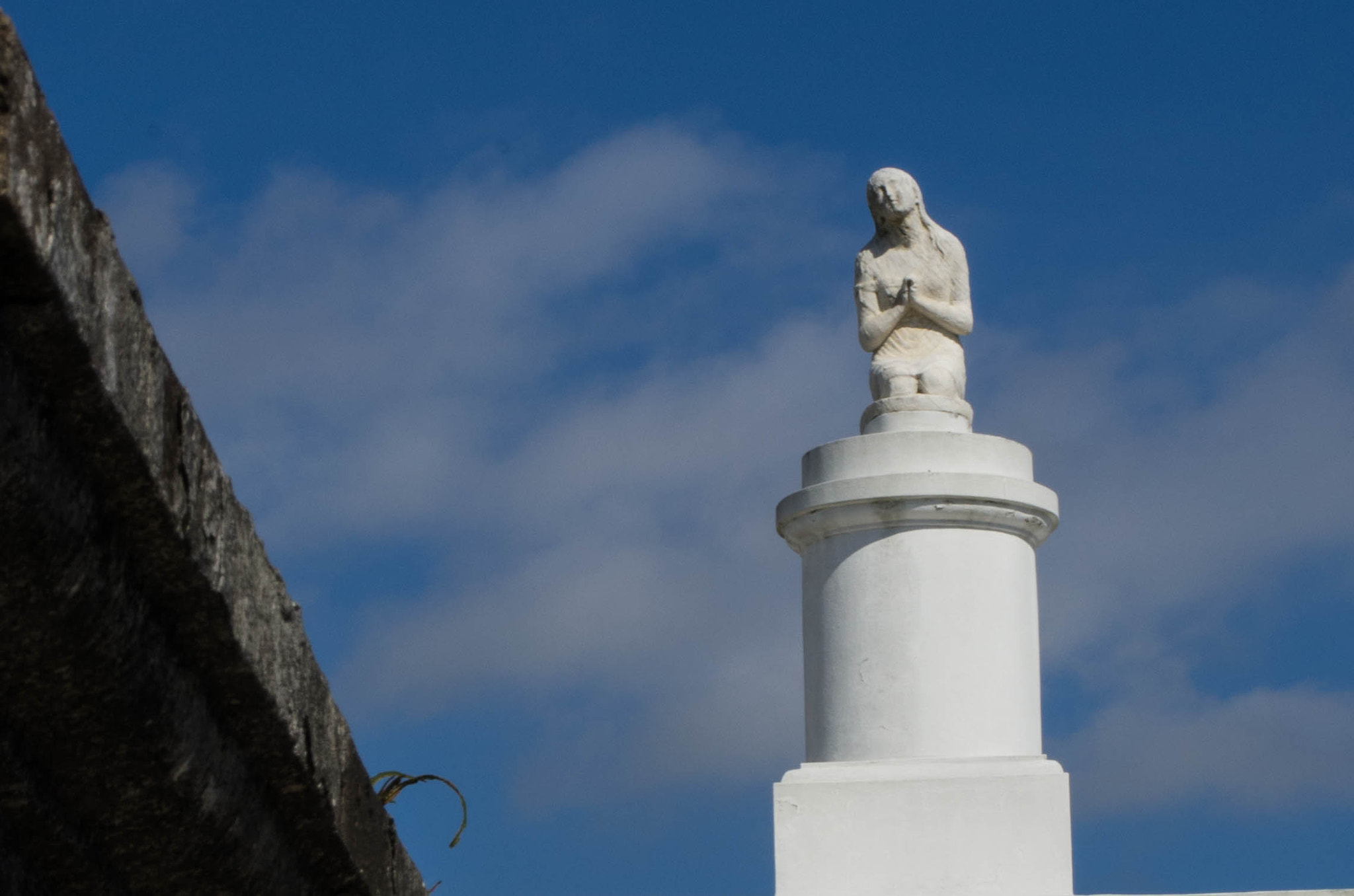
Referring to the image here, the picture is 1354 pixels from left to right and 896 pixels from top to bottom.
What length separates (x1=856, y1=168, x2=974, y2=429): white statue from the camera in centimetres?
1012

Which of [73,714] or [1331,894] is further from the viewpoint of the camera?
[1331,894]

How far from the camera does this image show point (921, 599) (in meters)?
9.41

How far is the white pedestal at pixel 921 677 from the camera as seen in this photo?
29.6 ft

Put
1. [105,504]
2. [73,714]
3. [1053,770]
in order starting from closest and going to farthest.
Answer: [105,504] → [73,714] → [1053,770]

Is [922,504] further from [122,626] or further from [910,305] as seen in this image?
[122,626]

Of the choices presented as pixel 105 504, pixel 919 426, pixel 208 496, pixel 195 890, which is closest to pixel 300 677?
pixel 195 890

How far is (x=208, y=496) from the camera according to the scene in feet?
10.9

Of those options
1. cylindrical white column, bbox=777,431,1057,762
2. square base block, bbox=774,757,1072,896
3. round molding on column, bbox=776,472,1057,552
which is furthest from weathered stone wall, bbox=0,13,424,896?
round molding on column, bbox=776,472,1057,552

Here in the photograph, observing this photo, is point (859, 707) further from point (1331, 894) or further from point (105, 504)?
A: point (105, 504)

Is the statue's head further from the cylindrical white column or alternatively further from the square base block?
the square base block

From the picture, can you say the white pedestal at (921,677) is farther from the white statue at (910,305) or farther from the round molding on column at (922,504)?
the white statue at (910,305)

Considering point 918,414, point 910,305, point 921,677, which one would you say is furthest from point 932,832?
point 910,305

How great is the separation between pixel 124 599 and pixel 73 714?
0.26m

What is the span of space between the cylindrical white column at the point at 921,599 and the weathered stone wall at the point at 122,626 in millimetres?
5318
